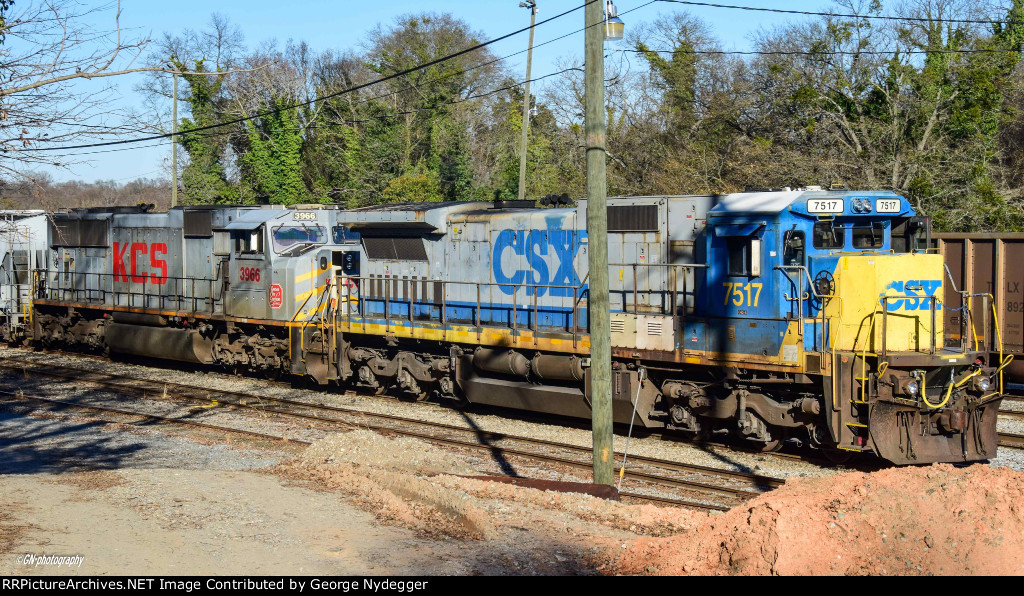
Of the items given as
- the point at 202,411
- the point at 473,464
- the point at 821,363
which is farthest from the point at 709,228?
the point at 202,411

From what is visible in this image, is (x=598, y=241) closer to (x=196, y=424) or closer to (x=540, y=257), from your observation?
(x=540, y=257)

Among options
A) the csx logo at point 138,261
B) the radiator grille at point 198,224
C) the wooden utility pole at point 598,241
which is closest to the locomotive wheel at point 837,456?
the wooden utility pole at point 598,241

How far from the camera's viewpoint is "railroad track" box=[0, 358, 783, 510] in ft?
35.1

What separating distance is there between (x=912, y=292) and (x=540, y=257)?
18.5ft

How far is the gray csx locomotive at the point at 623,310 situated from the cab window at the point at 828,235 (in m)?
0.03

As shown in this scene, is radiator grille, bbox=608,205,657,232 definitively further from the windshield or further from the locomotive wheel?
the windshield

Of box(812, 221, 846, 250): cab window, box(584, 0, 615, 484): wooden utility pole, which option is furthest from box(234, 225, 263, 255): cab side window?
box(812, 221, 846, 250): cab window

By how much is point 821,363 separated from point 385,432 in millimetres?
6648

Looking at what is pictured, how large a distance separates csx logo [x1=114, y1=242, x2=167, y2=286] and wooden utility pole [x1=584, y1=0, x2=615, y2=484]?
1479cm

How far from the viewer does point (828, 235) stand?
1130 cm

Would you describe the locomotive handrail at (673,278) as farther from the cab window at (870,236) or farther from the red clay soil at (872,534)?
the red clay soil at (872,534)

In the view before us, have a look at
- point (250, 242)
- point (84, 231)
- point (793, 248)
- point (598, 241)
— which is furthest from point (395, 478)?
point (84, 231)
